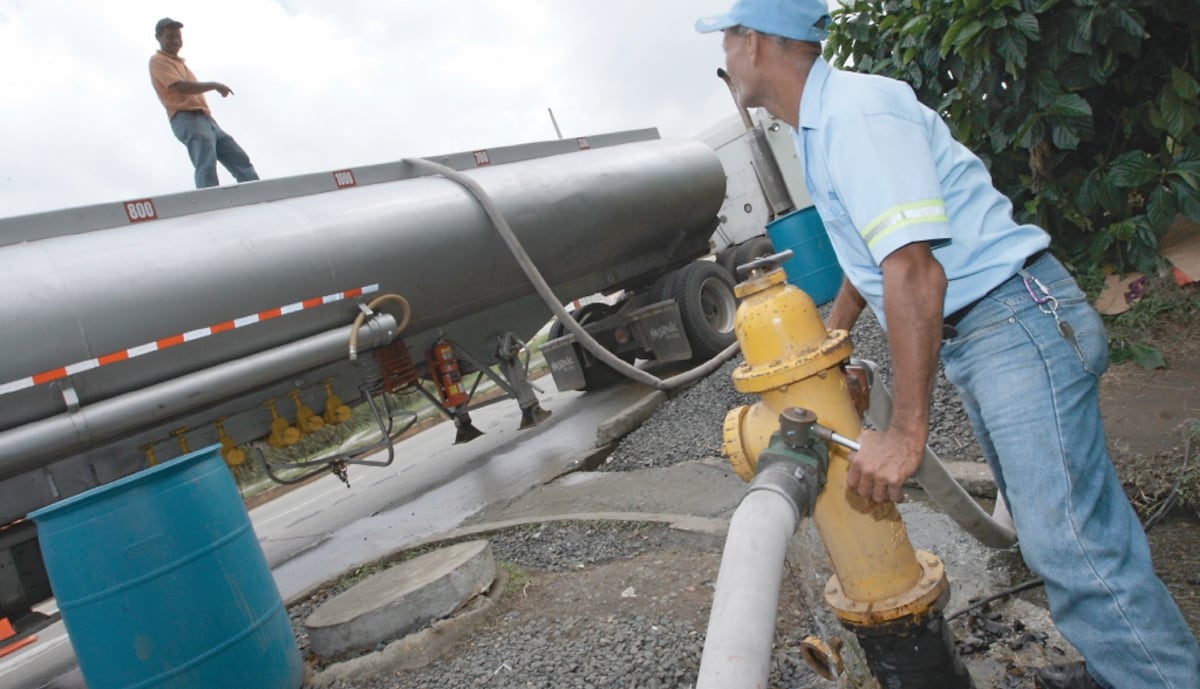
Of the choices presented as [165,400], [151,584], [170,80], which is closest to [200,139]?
[170,80]

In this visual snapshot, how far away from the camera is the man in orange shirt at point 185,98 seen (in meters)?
5.77

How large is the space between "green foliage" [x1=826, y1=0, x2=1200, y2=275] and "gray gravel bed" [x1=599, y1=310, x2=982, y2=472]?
120 cm

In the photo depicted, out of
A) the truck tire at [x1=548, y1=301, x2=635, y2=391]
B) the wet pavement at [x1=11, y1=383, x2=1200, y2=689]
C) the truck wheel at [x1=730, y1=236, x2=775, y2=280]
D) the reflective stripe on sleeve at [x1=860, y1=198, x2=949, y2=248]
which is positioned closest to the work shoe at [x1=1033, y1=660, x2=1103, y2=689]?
the wet pavement at [x1=11, y1=383, x2=1200, y2=689]

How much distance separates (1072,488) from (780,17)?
119cm

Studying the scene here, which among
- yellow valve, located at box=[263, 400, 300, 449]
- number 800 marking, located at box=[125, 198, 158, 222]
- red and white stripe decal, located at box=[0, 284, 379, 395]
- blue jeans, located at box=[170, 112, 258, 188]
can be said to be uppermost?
blue jeans, located at box=[170, 112, 258, 188]

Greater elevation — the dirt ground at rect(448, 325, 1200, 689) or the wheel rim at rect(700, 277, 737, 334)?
the wheel rim at rect(700, 277, 737, 334)

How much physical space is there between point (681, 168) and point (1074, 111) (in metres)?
4.16

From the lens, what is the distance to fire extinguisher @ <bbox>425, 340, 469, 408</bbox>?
5.92 metres

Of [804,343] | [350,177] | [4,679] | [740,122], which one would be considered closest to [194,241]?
[350,177]

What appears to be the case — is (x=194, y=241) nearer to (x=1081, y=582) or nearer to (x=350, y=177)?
(x=350, y=177)

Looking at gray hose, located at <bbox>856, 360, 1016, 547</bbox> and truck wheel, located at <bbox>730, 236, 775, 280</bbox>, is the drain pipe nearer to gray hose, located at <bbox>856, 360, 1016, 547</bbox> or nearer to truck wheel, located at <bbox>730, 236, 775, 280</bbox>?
gray hose, located at <bbox>856, 360, 1016, 547</bbox>

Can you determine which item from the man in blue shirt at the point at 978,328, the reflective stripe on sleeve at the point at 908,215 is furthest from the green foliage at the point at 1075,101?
the reflective stripe on sleeve at the point at 908,215

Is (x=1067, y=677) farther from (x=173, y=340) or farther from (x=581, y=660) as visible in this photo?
(x=173, y=340)

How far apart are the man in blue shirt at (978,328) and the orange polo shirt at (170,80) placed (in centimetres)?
534
